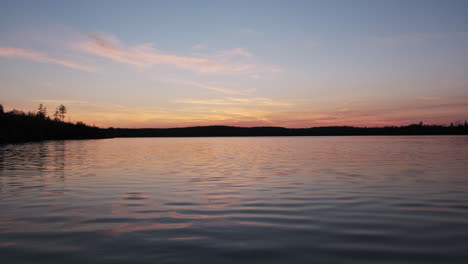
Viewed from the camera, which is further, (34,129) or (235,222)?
(34,129)

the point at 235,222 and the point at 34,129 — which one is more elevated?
the point at 34,129

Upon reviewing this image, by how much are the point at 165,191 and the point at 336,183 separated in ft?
28.8

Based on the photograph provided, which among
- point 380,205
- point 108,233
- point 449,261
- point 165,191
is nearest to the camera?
point 449,261

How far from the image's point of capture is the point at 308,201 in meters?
12.3

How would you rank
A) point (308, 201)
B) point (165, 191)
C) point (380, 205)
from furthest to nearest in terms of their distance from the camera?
point (165, 191) → point (308, 201) → point (380, 205)

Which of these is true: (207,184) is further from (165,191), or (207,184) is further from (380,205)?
(380,205)

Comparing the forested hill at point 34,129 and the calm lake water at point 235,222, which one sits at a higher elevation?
the forested hill at point 34,129

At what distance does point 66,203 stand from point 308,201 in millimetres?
→ 9191

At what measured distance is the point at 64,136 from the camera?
5285 inches

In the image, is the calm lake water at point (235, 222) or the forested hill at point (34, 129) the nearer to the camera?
the calm lake water at point (235, 222)

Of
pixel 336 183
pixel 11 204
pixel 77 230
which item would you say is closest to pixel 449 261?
pixel 77 230

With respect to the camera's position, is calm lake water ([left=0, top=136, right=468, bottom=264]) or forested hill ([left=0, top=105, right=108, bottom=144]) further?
forested hill ([left=0, top=105, right=108, bottom=144])

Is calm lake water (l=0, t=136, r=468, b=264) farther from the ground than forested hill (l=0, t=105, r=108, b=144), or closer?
closer

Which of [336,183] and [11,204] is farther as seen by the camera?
[336,183]
